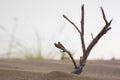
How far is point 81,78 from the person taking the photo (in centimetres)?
237

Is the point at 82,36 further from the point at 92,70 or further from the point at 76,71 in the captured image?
the point at 92,70

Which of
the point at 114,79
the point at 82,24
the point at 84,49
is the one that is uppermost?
the point at 82,24

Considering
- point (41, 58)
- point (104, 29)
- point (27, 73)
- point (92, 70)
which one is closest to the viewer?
point (104, 29)

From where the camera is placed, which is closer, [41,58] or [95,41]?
[95,41]

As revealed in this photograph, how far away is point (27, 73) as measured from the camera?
97.2 inches

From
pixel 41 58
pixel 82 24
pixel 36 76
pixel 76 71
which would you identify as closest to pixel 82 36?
pixel 82 24

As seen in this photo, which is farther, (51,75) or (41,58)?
(41,58)

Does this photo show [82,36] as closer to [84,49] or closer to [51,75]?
[84,49]

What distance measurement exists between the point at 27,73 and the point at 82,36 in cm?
43

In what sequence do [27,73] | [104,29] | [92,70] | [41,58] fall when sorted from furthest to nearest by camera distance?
1. [41,58]
2. [92,70]
3. [27,73]
4. [104,29]

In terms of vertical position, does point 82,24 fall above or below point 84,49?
above

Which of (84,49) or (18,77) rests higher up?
(84,49)

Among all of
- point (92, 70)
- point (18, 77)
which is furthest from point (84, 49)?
point (92, 70)

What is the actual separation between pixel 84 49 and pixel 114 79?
379mm
